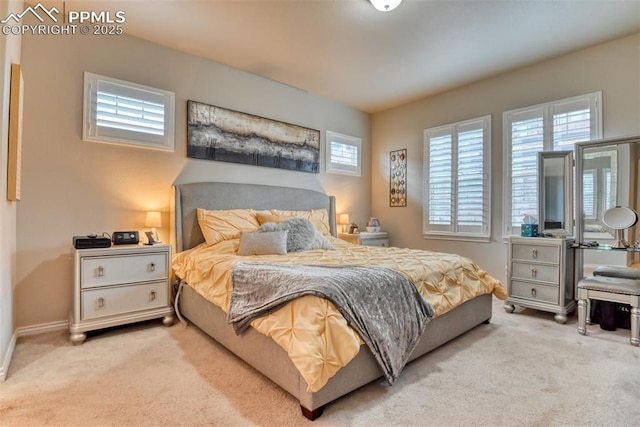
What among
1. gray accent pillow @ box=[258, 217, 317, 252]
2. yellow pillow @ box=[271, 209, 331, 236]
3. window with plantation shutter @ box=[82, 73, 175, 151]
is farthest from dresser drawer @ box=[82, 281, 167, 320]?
yellow pillow @ box=[271, 209, 331, 236]

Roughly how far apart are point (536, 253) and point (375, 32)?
8.86ft

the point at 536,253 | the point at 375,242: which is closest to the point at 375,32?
the point at 536,253

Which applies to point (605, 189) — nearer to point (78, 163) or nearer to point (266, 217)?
point (266, 217)

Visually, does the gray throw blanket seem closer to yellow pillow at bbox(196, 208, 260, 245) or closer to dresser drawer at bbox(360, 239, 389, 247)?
yellow pillow at bbox(196, 208, 260, 245)

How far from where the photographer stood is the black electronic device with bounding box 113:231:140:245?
2.76 m

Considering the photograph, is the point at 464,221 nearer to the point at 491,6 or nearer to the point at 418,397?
the point at 491,6

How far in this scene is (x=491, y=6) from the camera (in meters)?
2.61

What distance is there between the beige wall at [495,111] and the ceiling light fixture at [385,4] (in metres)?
2.20

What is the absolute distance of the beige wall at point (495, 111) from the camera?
3125 mm

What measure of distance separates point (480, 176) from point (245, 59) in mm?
3280

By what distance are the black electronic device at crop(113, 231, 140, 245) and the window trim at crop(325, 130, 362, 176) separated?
280 centimetres

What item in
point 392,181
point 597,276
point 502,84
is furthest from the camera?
point 392,181

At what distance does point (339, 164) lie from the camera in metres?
4.97

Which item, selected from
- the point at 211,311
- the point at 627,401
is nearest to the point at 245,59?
the point at 211,311
